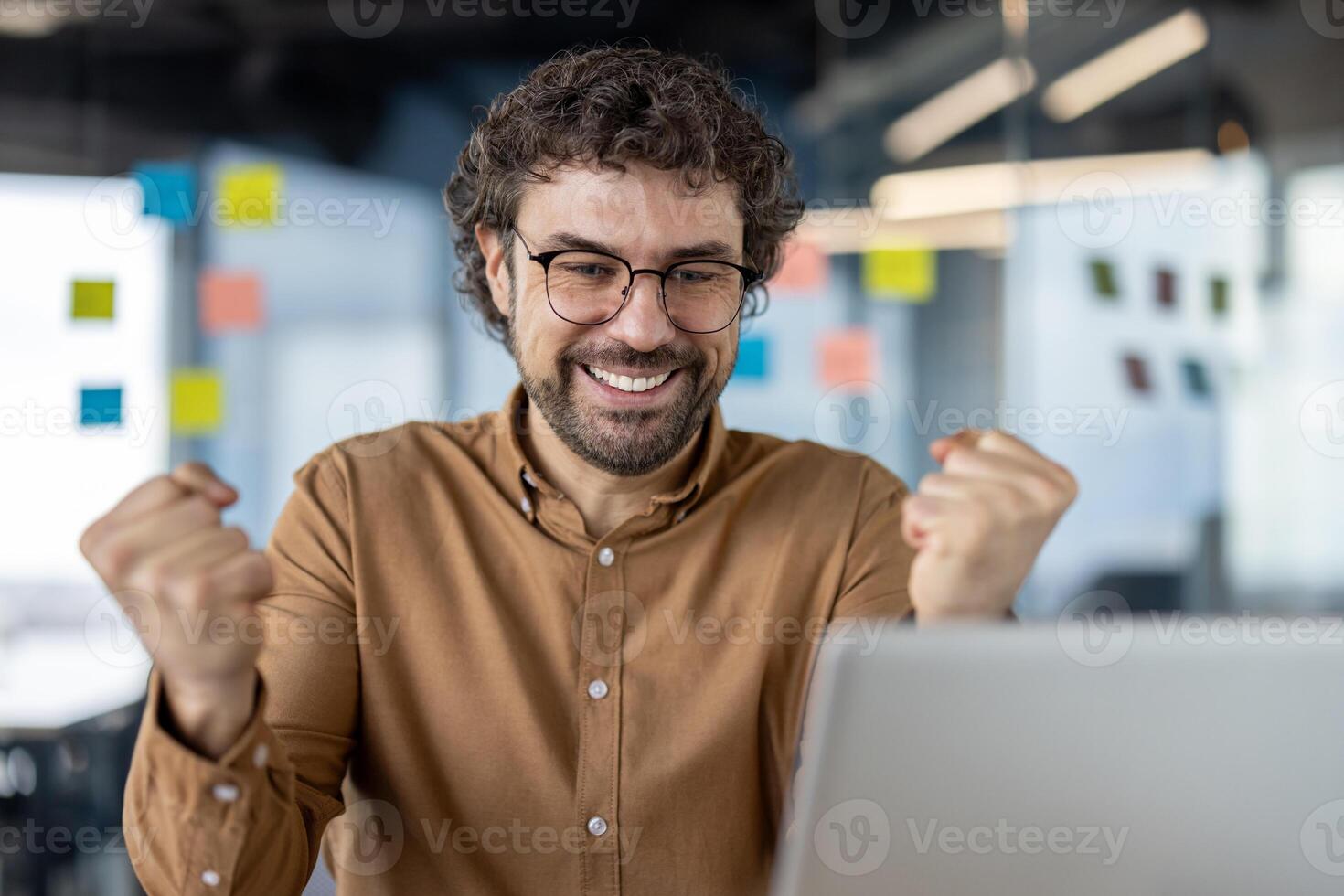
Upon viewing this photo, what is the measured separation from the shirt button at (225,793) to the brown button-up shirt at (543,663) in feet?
0.66

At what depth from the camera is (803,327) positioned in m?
3.42

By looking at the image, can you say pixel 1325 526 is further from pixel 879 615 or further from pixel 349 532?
pixel 349 532

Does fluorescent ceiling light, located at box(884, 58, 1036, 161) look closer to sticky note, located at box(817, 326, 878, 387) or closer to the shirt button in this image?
sticky note, located at box(817, 326, 878, 387)

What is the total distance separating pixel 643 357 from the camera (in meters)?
1.45

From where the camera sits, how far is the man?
135 centimetres

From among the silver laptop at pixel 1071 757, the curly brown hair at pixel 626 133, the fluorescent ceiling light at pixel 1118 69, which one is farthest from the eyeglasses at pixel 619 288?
the fluorescent ceiling light at pixel 1118 69

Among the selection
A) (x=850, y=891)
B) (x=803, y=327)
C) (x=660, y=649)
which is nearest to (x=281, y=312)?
(x=803, y=327)

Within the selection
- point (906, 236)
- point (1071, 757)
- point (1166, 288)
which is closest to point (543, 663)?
point (1071, 757)

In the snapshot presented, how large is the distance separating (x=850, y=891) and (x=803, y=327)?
9.24ft

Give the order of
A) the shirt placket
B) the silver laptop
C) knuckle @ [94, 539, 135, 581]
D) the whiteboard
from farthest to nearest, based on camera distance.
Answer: the whiteboard < the shirt placket < knuckle @ [94, 539, 135, 581] < the silver laptop

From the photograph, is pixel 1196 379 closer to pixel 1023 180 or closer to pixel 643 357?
pixel 1023 180

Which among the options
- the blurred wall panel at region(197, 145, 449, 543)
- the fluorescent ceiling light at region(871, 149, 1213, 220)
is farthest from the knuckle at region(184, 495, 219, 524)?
the fluorescent ceiling light at region(871, 149, 1213, 220)

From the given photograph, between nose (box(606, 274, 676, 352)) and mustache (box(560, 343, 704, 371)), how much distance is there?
19 mm

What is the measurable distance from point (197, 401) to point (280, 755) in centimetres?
241
